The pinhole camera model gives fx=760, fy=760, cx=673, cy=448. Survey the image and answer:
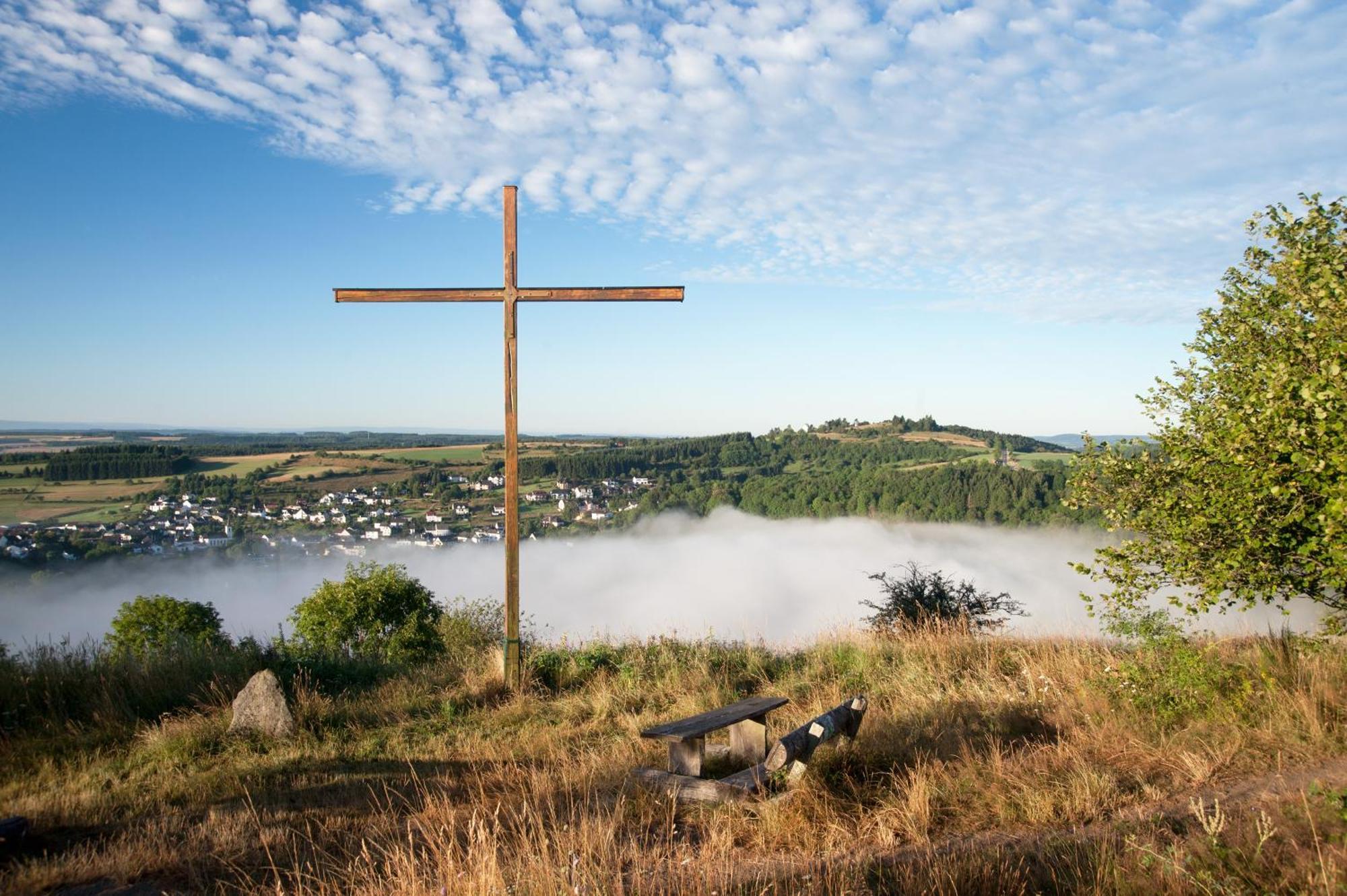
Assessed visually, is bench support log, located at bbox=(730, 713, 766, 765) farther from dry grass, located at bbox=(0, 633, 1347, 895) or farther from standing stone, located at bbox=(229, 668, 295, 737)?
standing stone, located at bbox=(229, 668, 295, 737)

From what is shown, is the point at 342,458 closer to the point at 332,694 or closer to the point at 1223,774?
the point at 332,694

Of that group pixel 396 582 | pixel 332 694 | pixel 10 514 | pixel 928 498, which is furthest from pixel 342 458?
pixel 332 694

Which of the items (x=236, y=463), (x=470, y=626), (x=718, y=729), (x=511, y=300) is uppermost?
(x=511, y=300)

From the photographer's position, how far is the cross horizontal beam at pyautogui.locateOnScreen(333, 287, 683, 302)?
7727mm

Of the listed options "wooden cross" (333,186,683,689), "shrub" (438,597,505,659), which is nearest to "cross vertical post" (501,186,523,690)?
"wooden cross" (333,186,683,689)

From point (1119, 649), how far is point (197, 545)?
51389 millimetres

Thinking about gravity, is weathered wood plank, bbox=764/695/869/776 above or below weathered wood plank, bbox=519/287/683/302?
below

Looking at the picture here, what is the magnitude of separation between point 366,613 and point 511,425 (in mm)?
15034

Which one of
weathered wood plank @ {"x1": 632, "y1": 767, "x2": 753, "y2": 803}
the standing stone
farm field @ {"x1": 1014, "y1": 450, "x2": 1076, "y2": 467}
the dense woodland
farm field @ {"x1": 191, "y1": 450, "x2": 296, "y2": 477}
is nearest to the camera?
weathered wood plank @ {"x1": 632, "y1": 767, "x2": 753, "y2": 803}

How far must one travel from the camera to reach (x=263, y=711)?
6.26 meters

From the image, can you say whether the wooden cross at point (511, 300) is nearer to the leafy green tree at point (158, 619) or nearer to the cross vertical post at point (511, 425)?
the cross vertical post at point (511, 425)

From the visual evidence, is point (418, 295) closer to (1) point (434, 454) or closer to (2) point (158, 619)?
(2) point (158, 619)

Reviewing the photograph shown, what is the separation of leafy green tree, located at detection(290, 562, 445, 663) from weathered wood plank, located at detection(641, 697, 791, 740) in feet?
50.5

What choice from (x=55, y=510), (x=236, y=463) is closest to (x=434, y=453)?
(x=236, y=463)
